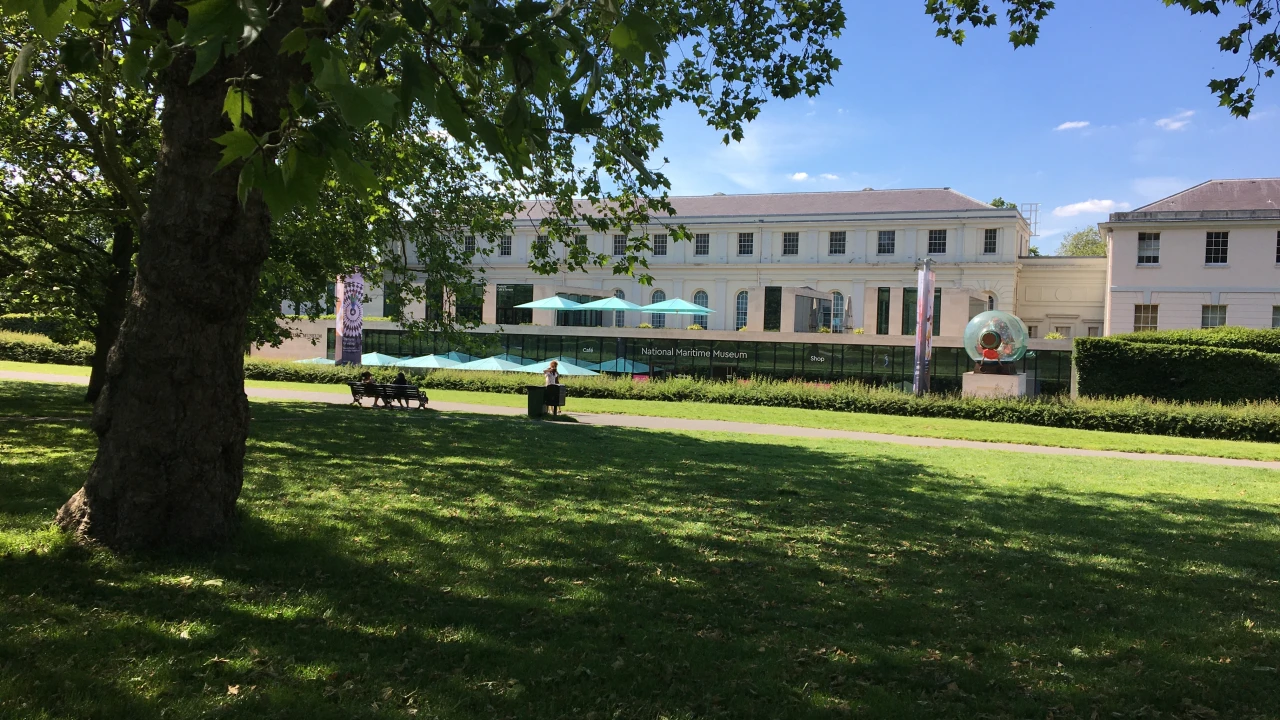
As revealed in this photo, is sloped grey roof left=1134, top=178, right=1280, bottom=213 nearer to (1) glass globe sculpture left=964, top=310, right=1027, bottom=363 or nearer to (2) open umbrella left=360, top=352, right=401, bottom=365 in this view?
(1) glass globe sculpture left=964, top=310, right=1027, bottom=363

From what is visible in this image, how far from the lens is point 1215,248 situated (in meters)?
42.0

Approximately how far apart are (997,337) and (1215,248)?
71.0ft

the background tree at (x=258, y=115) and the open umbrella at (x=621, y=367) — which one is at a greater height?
the background tree at (x=258, y=115)

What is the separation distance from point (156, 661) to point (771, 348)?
114 feet

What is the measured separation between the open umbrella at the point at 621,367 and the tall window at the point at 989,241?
28192 millimetres

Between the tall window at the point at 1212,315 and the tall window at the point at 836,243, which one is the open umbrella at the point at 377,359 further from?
the tall window at the point at 1212,315

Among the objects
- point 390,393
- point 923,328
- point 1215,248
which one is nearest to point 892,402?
point 923,328

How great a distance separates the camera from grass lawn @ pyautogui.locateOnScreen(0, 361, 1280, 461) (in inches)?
746

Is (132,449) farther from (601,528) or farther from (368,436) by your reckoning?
(368,436)

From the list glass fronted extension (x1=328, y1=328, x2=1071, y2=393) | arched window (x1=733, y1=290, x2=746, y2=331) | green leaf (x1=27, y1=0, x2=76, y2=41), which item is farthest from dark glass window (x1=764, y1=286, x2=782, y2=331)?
green leaf (x1=27, y1=0, x2=76, y2=41)

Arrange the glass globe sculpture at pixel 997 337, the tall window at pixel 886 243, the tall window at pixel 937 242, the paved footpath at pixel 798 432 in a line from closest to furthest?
the paved footpath at pixel 798 432 < the glass globe sculpture at pixel 997 337 < the tall window at pixel 937 242 < the tall window at pixel 886 243

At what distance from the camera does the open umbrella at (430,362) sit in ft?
129

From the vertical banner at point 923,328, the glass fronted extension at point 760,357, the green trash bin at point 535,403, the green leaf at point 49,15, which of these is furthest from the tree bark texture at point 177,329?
the vertical banner at point 923,328

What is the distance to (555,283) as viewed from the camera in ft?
203
